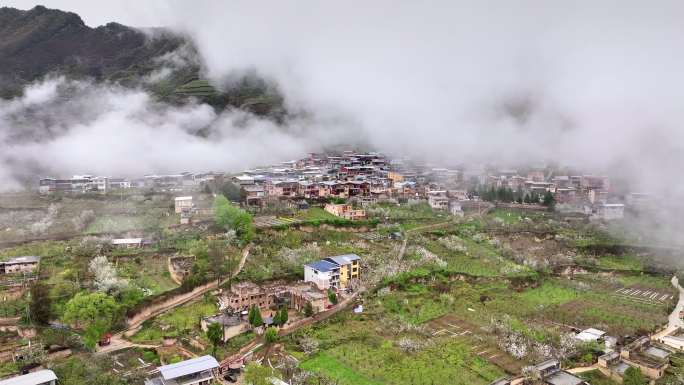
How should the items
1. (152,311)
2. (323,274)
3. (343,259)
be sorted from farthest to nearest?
(343,259) → (323,274) → (152,311)

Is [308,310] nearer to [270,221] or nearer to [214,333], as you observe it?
[214,333]

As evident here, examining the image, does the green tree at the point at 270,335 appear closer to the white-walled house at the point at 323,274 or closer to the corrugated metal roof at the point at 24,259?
the white-walled house at the point at 323,274

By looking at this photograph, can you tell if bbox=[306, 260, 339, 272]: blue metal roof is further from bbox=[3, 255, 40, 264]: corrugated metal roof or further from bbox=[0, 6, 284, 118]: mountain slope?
bbox=[0, 6, 284, 118]: mountain slope

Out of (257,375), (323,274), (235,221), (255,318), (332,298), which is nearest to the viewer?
(257,375)

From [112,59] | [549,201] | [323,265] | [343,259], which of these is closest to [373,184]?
[549,201]

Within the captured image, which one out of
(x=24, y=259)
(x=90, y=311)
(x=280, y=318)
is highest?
(x=24, y=259)

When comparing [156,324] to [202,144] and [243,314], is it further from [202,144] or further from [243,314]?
[202,144]

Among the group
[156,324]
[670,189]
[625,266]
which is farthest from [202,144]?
[670,189]

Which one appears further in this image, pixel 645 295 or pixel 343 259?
pixel 645 295
